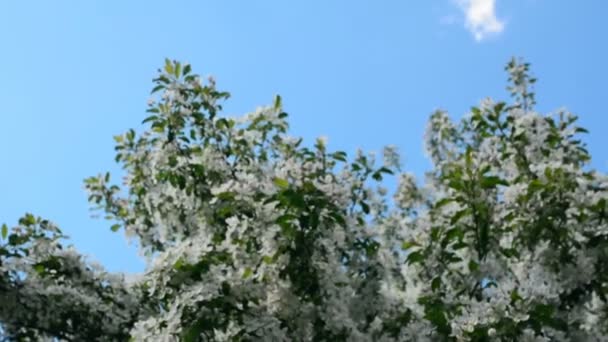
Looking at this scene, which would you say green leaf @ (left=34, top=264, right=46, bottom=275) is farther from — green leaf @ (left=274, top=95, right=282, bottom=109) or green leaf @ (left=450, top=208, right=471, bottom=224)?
green leaf @ (left=450, top=208, right=471, bottom=224)

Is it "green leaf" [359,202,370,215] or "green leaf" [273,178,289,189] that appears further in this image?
"green leaf" [359,202,370,215]

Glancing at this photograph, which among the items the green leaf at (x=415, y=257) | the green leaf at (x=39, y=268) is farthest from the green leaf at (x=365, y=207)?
Answer: the green leaf at (x=39, y=268)

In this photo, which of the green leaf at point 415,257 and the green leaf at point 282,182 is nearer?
the green leaf at point 282,182

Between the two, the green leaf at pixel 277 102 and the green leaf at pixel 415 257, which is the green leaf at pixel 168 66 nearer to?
the green leaf at pixel 277 102

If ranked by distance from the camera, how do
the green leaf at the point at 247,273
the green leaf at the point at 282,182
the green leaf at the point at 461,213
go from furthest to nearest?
the green leaf at the point at 461,213
the green leaf at the point at 247,273
the green leaf at the point at 282,182

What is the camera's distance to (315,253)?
215 inches

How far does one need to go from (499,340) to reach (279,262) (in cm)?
166

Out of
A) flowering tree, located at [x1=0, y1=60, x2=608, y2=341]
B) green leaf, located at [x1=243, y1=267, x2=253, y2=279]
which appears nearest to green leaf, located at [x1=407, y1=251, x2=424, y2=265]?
flowering tree, located at [x1=0, y1=60, x2=608, y2=341]

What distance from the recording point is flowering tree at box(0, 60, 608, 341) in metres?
5.32

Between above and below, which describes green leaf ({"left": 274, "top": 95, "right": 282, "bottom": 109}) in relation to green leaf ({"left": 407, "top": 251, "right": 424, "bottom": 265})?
above

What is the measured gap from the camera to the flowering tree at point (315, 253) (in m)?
5.32

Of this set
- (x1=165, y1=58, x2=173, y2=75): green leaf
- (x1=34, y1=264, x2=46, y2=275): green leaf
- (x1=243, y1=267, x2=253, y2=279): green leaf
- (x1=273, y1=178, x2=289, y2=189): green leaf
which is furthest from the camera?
(x1=165, y1=58, x2=173, y2=75): green leaf

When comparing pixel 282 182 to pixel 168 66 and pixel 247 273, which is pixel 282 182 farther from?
pixel 168 66

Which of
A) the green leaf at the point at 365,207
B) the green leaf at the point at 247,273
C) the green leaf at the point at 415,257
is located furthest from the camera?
the green leaf at the point at 365,207
